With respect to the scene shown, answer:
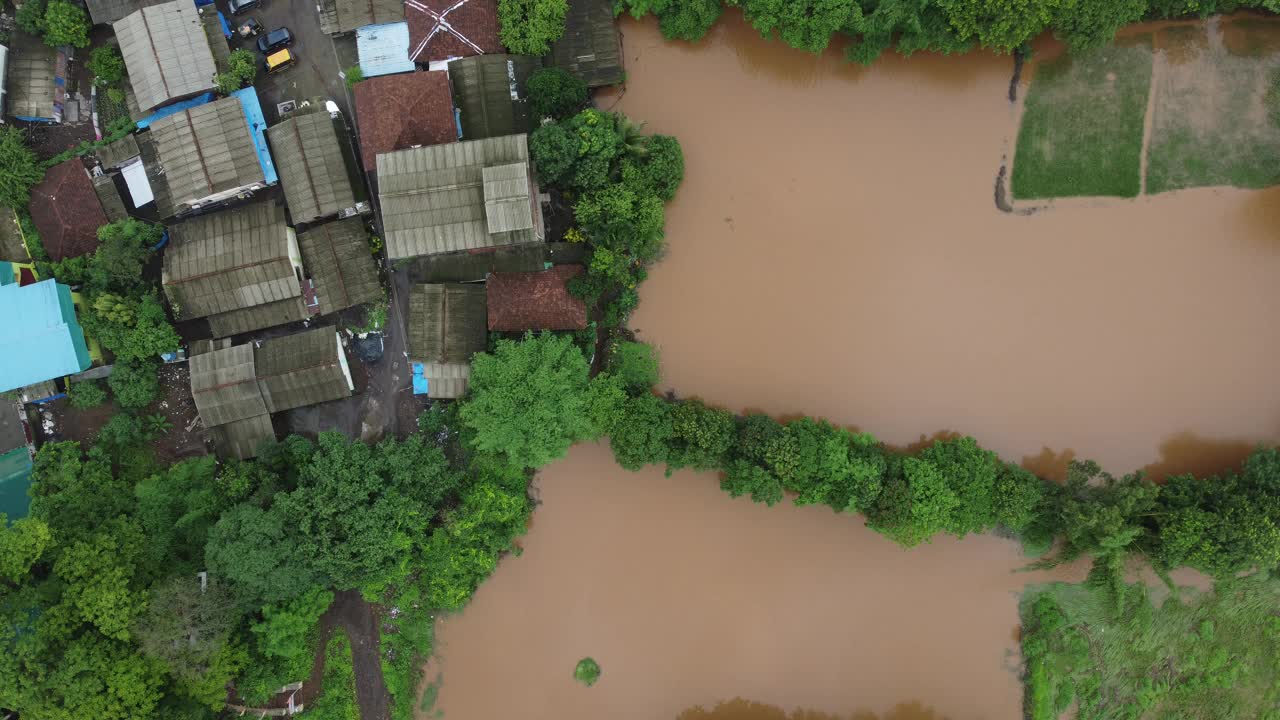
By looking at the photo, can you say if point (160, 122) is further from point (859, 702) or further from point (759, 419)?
point (859, 702)

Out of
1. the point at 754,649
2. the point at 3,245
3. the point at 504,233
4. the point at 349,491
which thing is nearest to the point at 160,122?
the point at 3,245

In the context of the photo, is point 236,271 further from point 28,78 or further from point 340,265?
point 28,78

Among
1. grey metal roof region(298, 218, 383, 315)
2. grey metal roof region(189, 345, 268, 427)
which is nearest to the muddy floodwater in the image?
grey metal roof region(298, 218, 383, 315)

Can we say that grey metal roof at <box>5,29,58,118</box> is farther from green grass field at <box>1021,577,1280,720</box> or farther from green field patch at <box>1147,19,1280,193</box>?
green grass field at <box>1021,577,1280,720</box>

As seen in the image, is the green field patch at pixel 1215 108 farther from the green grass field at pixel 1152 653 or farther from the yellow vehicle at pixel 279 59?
the yellow vehicle at pixel 279 59

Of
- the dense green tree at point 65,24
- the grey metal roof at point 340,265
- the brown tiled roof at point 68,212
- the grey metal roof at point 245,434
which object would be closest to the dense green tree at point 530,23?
the grey metal roof at point 340,265

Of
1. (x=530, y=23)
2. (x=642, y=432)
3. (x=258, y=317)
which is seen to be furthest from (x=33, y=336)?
A: (x=642, y=432)

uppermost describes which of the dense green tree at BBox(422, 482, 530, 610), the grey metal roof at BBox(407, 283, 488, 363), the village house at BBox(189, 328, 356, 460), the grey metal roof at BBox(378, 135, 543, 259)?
the grey metal roof at BBox(378, 135, 543, 259)
